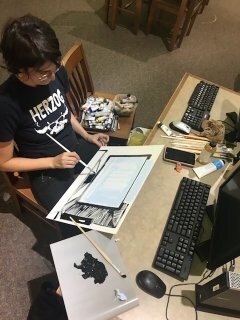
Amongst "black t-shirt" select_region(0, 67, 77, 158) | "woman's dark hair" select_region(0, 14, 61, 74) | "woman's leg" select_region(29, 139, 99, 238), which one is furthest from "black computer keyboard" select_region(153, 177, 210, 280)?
"woman's dark hair" select_region(0, 14, 61, 74)

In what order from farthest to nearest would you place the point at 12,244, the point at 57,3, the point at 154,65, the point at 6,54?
the point at 57,3 < the point at 154,65 < the point at 12,244 < the point at 6,54

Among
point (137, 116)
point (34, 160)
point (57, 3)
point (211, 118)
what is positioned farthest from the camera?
point (57, 3)

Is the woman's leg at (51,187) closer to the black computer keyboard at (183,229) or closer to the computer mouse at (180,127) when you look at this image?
the black computer keyboard at (183,229)

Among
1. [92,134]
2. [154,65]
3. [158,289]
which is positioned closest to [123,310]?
[158,289]

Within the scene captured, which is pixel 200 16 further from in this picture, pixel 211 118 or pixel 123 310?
pixel 123 310

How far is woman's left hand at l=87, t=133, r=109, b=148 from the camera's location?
1.52 meters

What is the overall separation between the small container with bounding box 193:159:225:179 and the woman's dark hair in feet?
2.41

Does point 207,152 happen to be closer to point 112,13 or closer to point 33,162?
point 33,162

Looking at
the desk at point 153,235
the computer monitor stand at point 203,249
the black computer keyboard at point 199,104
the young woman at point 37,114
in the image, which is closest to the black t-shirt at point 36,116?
the young woman at point 37,114

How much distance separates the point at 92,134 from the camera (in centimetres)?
162

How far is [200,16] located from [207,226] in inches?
125

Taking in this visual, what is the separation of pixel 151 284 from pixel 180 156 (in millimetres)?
573

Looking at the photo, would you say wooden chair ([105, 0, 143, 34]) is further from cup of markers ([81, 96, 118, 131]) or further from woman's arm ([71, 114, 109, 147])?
woman's arm ([71, 114, 109, 147])

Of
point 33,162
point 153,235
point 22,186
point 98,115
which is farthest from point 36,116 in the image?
point 153,235
